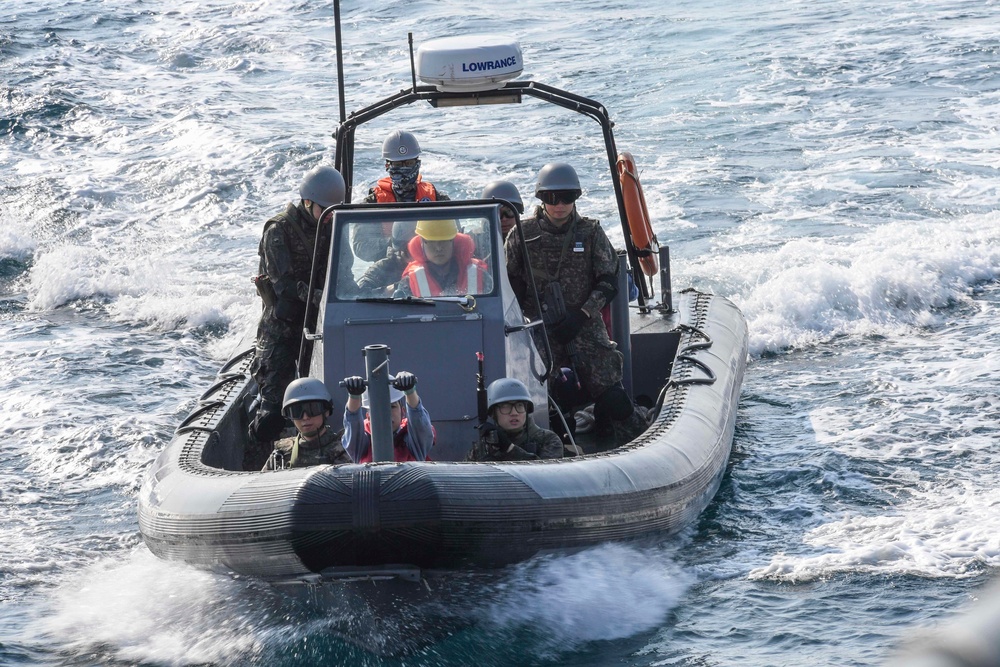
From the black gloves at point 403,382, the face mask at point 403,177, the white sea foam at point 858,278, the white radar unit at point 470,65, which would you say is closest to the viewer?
the black gloves at point 403,382

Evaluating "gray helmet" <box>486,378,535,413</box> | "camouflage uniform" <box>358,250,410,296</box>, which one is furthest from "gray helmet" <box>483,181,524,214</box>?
"gray helmet" <box>486,378,535,413</box>

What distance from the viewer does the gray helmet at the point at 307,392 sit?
469cm

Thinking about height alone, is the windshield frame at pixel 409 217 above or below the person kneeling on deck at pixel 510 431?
above

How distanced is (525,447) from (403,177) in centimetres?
214

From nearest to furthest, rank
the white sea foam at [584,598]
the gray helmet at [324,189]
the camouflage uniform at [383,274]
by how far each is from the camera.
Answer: the white sea foam at [584,598], the camouflage uniform at [383,274], the gray helmet at [324,189]

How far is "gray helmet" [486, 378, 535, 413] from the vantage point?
4750 mm

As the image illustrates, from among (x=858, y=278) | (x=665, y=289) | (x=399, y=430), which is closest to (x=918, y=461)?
(x=665, y=289)

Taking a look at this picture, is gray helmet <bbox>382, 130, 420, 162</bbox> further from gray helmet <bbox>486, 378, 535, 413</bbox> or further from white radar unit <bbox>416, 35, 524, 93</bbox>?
gray helmet <bbox>486, 378, 535, 413</bbox>

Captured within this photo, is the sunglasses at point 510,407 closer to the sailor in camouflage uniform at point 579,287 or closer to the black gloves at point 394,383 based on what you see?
the black gloves at point 394,383

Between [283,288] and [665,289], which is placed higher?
[283,288]

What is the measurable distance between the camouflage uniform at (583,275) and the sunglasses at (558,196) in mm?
129

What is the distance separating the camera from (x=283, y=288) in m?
5.88

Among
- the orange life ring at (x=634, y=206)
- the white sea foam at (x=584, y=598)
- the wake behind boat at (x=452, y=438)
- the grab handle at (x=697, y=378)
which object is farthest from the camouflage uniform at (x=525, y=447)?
the orange life ring at (x=634, y=206)

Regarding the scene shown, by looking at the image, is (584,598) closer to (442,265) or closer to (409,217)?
(442,265)
